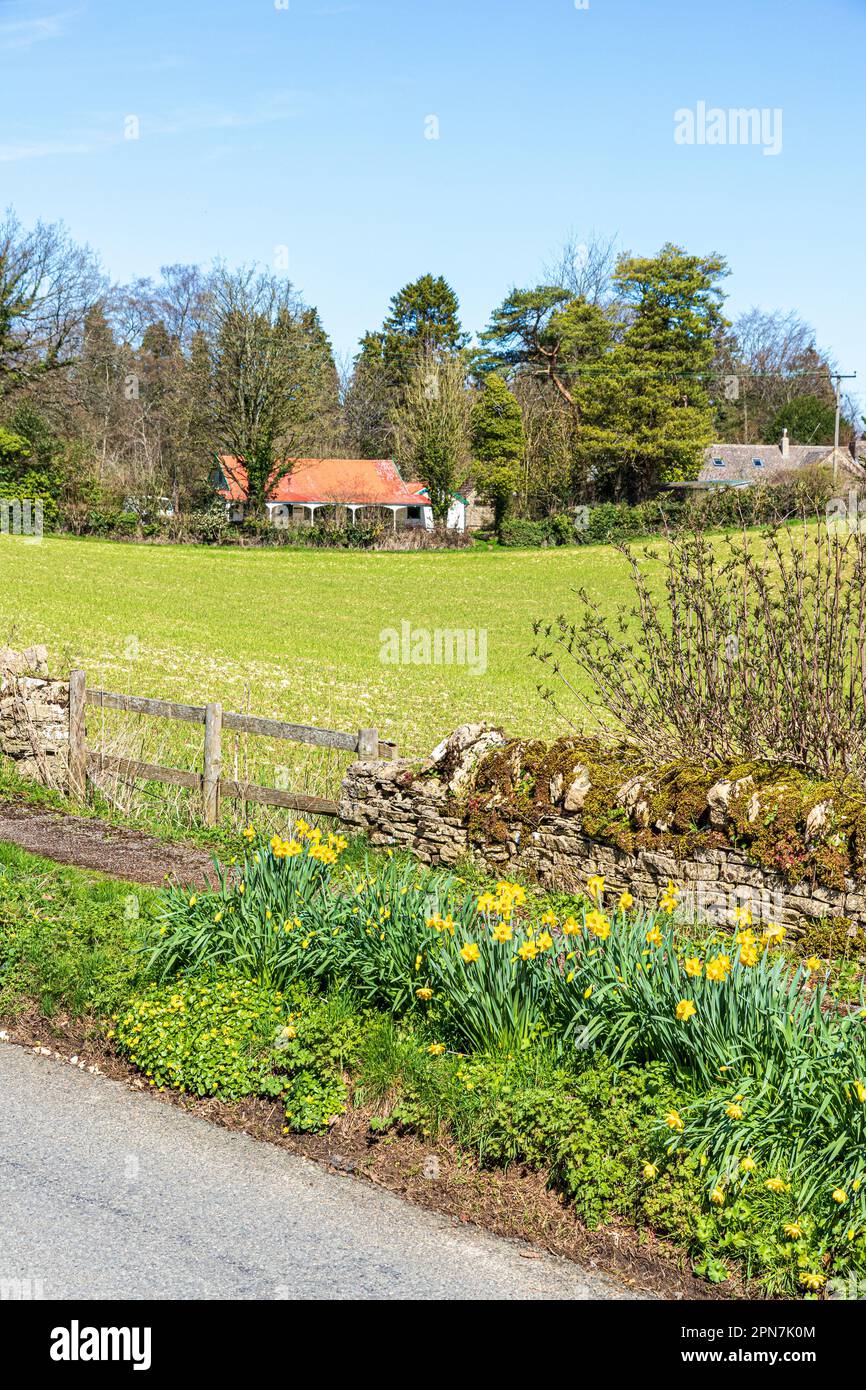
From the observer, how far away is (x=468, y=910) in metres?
5.95

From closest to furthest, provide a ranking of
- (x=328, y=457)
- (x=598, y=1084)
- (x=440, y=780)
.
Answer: (x=598, y=1084) → (x=440, y=780) → (x=328, y=457)

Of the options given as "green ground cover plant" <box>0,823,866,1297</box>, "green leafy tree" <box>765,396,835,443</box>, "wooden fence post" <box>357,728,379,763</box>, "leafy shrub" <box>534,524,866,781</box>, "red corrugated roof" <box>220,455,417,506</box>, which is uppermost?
"green leafy tree" <box>765,396,835,443</box>

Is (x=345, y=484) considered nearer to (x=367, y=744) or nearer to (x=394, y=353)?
(x=394, y=353)

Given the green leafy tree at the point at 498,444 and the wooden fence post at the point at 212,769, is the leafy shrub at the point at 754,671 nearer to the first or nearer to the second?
the wooden fence post at the point at 212,769

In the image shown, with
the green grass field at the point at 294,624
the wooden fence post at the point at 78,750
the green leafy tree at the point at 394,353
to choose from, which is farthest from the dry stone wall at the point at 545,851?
the green leafy tree at the point at 394,353

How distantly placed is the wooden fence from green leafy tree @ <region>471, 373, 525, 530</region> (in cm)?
4694

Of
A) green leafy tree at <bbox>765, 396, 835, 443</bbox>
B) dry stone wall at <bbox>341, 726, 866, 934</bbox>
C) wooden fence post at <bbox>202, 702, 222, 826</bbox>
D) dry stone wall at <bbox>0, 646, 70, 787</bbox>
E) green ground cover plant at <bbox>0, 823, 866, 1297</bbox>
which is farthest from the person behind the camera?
green leafy tree at <bbox>765, 396, 835, 443</bbox>

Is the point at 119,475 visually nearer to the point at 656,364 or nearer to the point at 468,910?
the point at 656,364

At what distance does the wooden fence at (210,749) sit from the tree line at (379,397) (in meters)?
41.4

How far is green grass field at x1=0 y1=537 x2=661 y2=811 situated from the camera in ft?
64.3

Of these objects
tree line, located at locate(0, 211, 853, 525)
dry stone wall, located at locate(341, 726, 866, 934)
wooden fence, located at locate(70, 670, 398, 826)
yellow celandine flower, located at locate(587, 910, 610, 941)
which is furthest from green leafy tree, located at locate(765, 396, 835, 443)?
yellow celandine flower, located at locate(587, 910, 610, 941)

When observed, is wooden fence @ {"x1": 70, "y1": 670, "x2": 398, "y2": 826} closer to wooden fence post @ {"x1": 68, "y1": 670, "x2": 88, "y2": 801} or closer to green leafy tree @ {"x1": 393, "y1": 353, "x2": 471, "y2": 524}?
wooden fence post @ {"x1": 68, "y1": 670, "x2": 88, "y2": 801}
